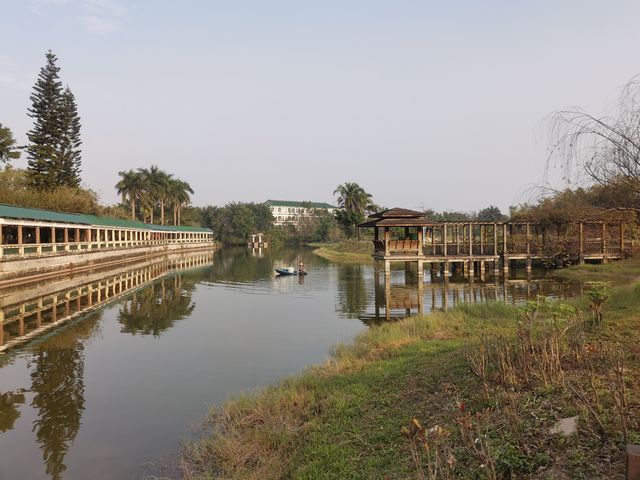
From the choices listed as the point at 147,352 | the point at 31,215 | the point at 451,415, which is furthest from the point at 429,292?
the point at 31,215

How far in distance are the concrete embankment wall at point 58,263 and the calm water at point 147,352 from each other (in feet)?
3.80

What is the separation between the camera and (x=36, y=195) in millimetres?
46406

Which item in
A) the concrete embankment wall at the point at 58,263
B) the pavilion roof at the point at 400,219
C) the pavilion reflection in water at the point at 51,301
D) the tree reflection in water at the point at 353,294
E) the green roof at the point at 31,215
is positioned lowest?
the tree reflection in water at the point at 353,294

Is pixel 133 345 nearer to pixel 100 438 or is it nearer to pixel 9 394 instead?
pixel 9 394

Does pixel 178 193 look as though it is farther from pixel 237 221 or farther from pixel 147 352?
pixel 147 352

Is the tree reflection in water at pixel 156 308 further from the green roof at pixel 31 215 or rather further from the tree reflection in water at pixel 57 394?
the green roof at pixel 31 215

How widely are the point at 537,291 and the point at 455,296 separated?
4.94 m

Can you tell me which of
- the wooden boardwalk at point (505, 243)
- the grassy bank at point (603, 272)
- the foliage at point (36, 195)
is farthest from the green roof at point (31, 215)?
the grassy bank at point (603, 272)

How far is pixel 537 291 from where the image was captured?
26531 millimetres

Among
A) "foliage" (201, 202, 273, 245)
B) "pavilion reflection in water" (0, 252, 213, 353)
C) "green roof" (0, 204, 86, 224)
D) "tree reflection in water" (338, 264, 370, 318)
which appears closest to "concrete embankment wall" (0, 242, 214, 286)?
"pavilion reflection in water" (0, 252, 213, 353)

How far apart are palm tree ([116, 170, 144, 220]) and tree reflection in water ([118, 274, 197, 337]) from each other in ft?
171

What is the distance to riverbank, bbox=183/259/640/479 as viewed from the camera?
456cm

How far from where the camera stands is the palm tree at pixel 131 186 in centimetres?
8000

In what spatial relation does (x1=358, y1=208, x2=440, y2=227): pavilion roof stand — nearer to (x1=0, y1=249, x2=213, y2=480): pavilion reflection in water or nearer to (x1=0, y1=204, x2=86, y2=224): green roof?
(x1=0, y1=249, x2=213, y2=480): pavilion reflection in water
